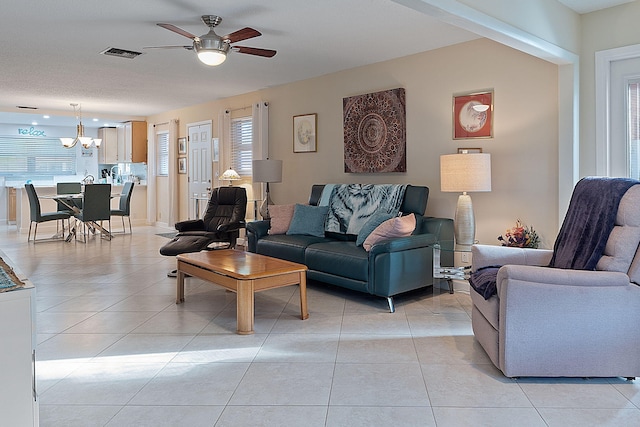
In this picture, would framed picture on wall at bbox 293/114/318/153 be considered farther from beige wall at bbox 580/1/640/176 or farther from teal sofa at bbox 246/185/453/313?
beige wall at bbox 580/1/640/176

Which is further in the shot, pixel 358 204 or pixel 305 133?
pixel 305 133

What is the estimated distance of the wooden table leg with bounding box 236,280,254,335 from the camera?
332 centimetres

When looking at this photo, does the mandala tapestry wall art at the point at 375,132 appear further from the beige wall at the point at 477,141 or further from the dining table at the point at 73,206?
the dining table at the point at 73,206

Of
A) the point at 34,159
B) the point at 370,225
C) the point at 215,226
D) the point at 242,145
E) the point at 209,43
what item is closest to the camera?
the point at 209,43

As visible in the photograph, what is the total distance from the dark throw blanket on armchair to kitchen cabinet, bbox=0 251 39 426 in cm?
223

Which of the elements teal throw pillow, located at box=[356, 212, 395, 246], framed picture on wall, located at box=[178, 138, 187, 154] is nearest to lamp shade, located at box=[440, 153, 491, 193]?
teal throw pillow, located at box=[356, 212, 395, 246]

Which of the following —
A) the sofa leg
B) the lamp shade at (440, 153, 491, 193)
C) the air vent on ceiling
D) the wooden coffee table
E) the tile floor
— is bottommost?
the tile floor

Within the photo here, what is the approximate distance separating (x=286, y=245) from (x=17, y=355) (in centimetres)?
339

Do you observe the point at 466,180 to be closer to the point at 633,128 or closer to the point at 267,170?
the point at 633,128

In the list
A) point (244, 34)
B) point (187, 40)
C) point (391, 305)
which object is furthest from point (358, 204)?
point (187, 40)

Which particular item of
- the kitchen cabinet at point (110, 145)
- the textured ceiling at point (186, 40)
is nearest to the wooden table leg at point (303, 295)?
the textured ceiling at point (186, 40)

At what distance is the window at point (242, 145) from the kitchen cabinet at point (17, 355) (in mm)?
6141

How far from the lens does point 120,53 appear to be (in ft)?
16.7

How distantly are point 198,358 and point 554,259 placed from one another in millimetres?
2322
